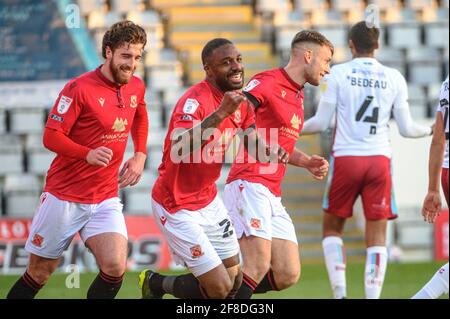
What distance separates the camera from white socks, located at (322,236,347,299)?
9133 millimetres

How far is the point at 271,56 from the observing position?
17.6m

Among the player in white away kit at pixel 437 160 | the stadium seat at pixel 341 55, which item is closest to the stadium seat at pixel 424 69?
the stadium seat at pixel 341 55

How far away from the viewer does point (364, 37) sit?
925cm

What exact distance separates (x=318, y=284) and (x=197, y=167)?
4.44 m

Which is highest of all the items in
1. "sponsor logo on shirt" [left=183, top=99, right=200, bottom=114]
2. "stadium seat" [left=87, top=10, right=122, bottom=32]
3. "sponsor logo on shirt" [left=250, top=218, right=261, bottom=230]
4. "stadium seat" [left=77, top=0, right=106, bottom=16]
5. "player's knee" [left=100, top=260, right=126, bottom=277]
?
"stadium seat" [left=77, top=0, right=106, bottom=16]

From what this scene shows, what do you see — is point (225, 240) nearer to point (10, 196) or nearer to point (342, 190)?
point (342, 190)

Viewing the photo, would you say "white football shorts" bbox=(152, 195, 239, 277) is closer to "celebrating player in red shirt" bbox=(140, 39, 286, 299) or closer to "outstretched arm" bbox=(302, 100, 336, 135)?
"celebrating player in red shirt" bbox=(140, 39, 286, 299)

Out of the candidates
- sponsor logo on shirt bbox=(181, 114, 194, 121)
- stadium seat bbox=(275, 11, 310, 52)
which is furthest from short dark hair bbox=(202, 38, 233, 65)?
stadium seat bbox=(275, 11, 310, 52)

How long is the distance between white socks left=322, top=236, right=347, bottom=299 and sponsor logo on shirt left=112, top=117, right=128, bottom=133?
240 cm

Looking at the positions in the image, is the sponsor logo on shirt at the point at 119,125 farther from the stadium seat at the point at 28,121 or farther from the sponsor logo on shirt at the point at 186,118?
the stadium seat at the point at 28,121

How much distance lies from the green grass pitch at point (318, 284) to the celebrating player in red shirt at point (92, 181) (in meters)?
2.36

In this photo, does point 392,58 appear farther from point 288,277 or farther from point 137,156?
point 137,156

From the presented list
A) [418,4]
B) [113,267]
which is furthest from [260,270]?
[418,4]

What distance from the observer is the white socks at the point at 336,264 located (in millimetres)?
9133
